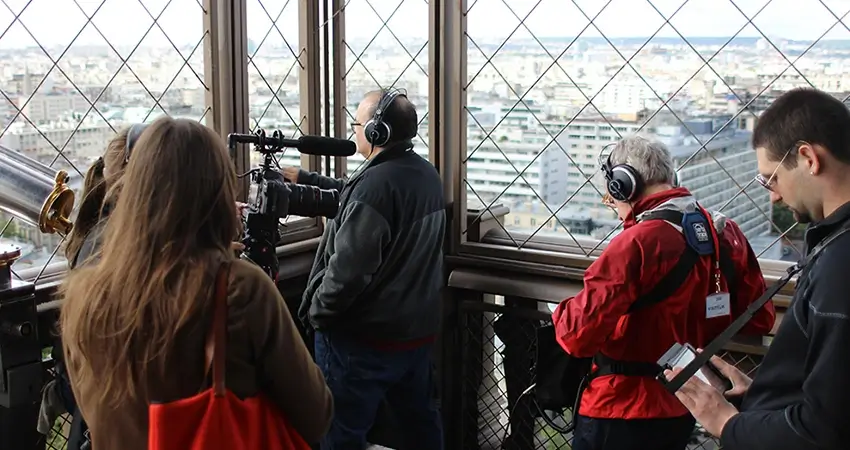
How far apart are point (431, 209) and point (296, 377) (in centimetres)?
133

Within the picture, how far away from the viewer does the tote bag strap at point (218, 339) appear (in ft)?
4.80

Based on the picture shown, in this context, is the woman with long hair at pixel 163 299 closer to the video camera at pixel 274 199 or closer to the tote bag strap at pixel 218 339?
the tote bag strap at pixel 218 339

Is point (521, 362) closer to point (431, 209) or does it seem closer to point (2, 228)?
point (431, 209)

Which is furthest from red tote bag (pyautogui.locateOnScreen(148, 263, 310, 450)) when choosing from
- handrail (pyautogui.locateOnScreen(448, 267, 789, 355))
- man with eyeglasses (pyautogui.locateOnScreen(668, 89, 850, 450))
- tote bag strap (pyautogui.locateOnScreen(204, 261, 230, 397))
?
handrail (pyautogui.locateOnScreen(448, 267, 789, 355))

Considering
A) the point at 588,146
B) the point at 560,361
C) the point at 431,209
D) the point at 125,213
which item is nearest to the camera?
the point at 125,213

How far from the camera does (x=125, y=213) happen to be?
4.91 ft

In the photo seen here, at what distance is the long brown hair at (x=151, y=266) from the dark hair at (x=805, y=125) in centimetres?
101

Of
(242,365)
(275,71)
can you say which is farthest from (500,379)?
(242,365)

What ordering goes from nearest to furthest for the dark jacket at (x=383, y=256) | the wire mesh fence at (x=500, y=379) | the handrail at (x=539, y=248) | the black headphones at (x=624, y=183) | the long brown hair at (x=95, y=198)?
the long brown hair at (x=95, y=198)
the black headphones at (x=624, y=183)
the dark jacket at (x=383, y=256)
the handrail at (x=539, y=248)
the wire mesh fence at (x=500, y=379)

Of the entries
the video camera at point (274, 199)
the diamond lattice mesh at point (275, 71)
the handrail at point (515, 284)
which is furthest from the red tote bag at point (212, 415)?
the handrail at point (515, 284)

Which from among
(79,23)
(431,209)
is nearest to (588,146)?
(431,209)

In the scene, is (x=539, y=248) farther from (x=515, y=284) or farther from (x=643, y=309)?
(x=643, y=309)

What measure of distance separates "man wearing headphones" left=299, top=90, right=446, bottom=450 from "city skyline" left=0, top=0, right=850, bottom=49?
0.59 metres

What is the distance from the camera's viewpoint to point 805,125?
1555 mm
